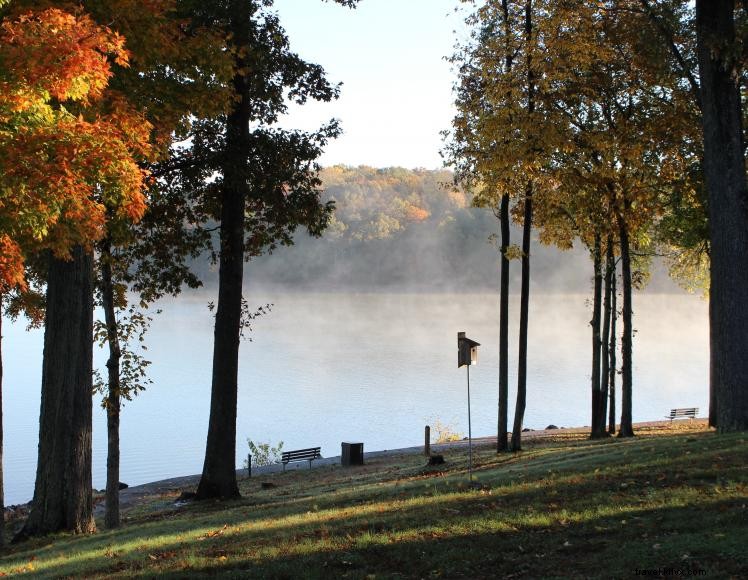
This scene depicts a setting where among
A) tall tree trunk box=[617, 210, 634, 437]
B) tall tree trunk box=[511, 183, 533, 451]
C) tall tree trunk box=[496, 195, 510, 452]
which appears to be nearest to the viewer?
tall tree trunk box=[496, 195, 510, 452]

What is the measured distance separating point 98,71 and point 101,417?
3430 cm

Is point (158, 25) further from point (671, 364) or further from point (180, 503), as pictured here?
point (671, 364)

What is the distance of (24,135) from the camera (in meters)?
8.74

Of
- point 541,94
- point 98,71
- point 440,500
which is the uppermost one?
point 541,94

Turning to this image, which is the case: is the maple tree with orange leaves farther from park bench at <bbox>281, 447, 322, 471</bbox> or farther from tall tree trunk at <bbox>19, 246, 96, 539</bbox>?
park bench at <bbox>281, 447, 322, 471</bbox>

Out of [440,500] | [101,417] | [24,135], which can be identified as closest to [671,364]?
[101,417]

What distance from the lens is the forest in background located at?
487ft

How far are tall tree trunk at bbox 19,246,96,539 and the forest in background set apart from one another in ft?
420

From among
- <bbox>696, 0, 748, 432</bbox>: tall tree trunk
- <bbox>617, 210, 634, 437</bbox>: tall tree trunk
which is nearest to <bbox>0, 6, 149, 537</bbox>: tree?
<bbox>696, 0, 748, 432</bbox>: tall tree trunk

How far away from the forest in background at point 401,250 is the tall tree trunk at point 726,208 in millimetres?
127155

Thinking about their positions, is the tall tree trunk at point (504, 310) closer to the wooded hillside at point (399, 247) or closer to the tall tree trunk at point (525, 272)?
the tall tree trunk at point (525, 272)

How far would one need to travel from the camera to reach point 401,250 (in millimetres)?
155500

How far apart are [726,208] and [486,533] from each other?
8038 mm

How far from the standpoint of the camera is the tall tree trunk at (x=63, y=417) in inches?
510
